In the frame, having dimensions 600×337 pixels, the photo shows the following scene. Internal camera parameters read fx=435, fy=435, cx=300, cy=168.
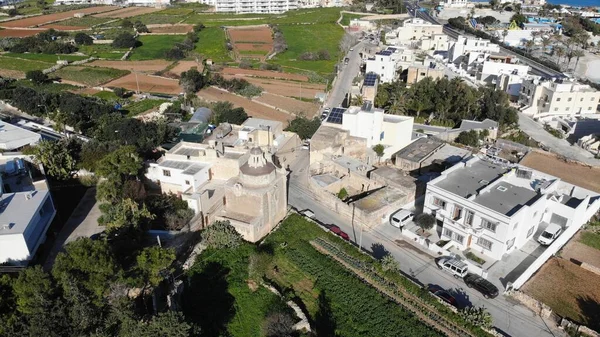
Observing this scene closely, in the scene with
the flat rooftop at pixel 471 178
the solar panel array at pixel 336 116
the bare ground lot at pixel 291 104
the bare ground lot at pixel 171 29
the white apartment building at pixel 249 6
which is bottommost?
the bare ground lot at pixel 291 104

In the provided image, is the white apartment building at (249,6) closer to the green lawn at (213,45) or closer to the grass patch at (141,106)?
the green lawn at (213,45)

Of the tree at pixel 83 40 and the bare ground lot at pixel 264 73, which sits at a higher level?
the tree at pixel 83 40

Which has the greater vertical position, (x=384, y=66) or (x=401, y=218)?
(x=384, y=66)

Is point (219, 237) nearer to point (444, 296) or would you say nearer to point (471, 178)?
point (444, 296)

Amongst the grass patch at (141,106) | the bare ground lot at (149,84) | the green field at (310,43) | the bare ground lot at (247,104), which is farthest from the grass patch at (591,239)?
the bare ground lot at (149,84)

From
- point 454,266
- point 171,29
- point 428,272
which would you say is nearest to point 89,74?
point 171,29

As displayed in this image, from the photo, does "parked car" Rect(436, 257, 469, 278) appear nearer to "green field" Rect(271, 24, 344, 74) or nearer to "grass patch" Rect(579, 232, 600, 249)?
"grass patch" Rect(579, 232, 600, 249)

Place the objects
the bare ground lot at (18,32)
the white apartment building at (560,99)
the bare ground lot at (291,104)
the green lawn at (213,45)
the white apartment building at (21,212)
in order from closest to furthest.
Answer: the white apartment building at (21,212), the white apartment building at (560,99), the bare ground lot at (291,104), the green lawn at (213,45), the bare ground lot at (18,32)
